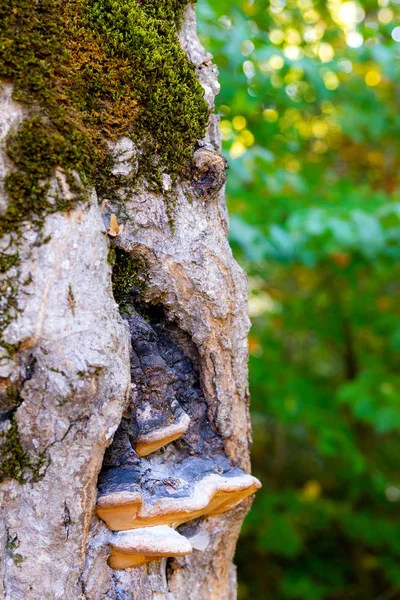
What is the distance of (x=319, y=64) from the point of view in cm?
293

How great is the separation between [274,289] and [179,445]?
369 cm

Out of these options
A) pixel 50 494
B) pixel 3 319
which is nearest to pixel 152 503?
pixel 50 494

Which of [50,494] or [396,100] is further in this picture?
[396,100]

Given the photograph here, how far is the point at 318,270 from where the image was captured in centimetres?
489

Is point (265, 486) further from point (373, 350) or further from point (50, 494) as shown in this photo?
point (50, 494)

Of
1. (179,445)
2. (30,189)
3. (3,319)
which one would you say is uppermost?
(30,189)

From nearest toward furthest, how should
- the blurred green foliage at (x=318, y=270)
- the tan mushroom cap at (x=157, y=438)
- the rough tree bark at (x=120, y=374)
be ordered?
the rough tree bark at (x=120, y=374), the tan mushroom cap at (x=157, y=438), the blurred green foliage at (x=318, y=270)

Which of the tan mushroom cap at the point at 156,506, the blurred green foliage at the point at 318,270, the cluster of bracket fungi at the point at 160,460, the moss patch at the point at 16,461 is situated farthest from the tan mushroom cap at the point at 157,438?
the blurred green foliage at the point at 318,270

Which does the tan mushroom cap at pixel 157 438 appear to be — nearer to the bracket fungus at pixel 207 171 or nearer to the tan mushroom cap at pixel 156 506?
the tan mushroom cap at pixel 156 506

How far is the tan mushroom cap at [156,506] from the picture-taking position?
3.56ft

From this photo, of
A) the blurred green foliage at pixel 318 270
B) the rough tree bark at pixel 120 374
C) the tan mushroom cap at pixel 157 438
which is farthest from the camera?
the blurred green foliage at pixel 318 270

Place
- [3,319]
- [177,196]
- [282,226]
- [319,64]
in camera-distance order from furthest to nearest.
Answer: [282,226], [319,64], [177,196], [3,319]

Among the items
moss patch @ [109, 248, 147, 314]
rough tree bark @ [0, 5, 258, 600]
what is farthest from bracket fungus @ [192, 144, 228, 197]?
moss patch @ [109, 248, 147, 314]

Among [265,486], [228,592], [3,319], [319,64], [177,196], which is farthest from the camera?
[265,486]
